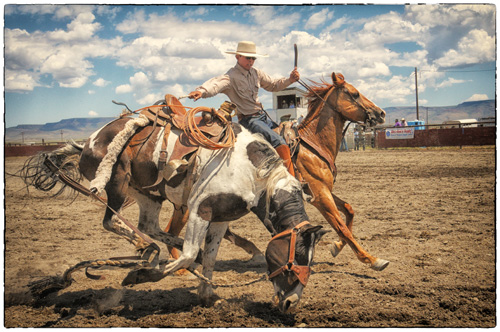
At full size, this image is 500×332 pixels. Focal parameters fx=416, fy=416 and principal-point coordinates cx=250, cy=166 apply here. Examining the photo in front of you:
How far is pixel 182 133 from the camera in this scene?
153 inches

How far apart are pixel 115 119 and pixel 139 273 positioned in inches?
62.5

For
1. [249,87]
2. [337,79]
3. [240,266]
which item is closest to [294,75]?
[249,87]

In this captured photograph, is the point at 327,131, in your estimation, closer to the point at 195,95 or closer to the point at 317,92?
the point at 317,92

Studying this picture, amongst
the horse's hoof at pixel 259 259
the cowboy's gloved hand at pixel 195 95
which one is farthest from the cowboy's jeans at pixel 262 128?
the horse's hoof at pixel 259 259

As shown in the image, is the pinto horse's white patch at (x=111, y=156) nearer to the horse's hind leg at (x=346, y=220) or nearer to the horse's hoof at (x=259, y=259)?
the horse's hoof at (x=259, y=259)

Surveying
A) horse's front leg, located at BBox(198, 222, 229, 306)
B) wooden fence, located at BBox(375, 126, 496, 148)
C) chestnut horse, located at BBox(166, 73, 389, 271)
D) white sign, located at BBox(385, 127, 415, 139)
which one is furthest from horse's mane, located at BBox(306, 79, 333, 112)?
white sign, located at BBox(385, 127, 415, 139)

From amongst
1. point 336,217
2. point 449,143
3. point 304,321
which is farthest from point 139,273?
point 449,143

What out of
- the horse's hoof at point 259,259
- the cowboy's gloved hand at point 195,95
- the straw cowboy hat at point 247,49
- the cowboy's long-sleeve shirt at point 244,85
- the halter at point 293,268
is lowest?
the horse's hoof at point 259,259

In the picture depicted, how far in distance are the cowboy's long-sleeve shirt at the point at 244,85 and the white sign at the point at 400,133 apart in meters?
19.5

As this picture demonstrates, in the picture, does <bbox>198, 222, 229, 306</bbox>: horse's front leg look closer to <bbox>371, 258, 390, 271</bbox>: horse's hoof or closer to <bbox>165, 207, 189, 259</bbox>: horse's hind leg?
<bbox>165, 207, 189, 259</bbox>: horse's hind leg

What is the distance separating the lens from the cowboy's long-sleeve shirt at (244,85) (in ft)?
13.7

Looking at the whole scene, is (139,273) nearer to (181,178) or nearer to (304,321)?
(181,178)

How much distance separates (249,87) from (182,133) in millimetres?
998

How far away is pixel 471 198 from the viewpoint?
8242 millimetres
